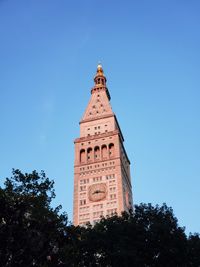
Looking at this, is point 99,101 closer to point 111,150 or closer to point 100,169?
point 111,150

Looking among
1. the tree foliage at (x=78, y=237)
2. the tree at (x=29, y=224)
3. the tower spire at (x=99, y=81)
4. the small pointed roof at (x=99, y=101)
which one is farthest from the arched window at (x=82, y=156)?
the tree at (x=29, y=224)

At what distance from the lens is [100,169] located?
264 feet

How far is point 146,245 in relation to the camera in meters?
36.8

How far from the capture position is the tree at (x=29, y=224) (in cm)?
2827

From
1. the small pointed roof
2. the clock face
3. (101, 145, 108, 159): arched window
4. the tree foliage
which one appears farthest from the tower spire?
the tree foliage

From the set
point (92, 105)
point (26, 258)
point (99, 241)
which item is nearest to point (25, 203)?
point (26, 258)

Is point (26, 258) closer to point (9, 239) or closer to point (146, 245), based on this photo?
point (9, 239)

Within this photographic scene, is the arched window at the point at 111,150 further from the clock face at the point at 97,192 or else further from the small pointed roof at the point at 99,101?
the small pointed roof at the point at 99,101

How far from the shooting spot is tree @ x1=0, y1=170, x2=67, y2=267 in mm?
28266

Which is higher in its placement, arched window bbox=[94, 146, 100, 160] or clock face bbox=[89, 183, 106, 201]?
arched window bbox=[94, 146, 100, 160]

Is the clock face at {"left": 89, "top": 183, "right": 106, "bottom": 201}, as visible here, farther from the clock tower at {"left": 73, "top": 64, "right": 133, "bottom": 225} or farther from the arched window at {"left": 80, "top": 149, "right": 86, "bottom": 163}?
the arched window at {"left": 80, "top": 149, "right": 86, "bottom": 163}

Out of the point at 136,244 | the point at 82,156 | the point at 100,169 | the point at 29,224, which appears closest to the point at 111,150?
the point at 100,169

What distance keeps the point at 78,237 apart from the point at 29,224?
6.65 meters

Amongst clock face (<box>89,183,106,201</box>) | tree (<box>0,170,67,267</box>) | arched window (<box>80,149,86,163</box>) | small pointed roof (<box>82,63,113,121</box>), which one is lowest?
tree (<box>0,170,67,267</box>)
